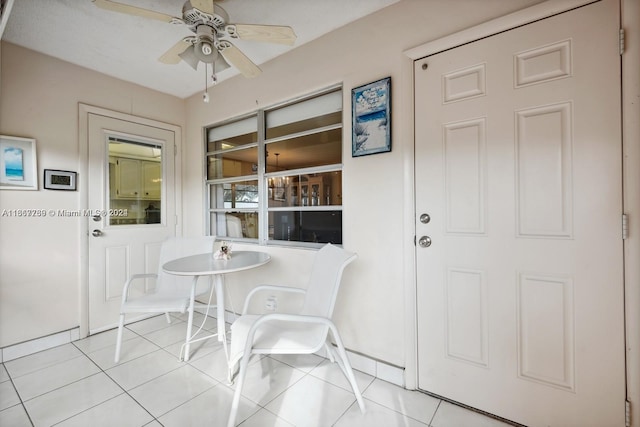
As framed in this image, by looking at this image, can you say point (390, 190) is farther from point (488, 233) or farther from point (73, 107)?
point (73, 107)

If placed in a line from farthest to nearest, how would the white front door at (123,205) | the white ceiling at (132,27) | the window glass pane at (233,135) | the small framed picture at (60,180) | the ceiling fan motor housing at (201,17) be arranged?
the window glass pane at (233,135), the white front door at (123,205), the small framed picture at (60,180), the white ceiling at (132,27), the ceiling fan motor housing at (201,17)

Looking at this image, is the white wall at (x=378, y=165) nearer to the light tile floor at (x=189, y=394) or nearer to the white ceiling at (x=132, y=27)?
the white ceiling at (x=132, y=27)

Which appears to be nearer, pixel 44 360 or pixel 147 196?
pixel 44 360

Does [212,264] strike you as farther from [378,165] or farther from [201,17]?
[201,17]

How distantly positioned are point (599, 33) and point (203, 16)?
202cm

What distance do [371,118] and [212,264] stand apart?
5.28 ft

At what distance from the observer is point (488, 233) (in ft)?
5.18

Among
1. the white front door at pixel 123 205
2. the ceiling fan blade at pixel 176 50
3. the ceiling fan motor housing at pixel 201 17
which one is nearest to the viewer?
the ceiling fan motor housing at pixel 201 17

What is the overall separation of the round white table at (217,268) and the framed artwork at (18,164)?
1.43 meters

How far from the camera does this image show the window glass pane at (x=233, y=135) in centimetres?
284

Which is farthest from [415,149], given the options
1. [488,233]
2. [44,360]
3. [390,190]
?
[44,360]

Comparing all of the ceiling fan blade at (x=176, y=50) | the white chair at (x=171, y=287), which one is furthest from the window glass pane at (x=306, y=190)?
the ceiling fan blade at (x=176, y=50)

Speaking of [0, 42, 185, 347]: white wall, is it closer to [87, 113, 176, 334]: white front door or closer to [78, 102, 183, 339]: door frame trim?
[78, 102, 183, 339]: door frame trim

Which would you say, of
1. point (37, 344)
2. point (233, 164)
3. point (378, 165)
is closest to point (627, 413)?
point (378, 165)
